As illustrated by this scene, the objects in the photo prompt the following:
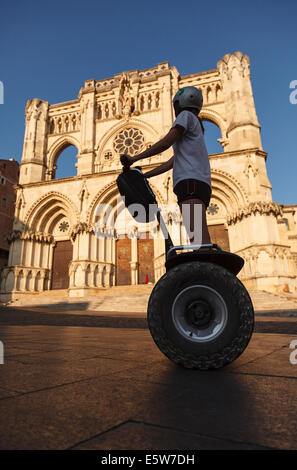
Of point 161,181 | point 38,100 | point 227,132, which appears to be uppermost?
point 38,100

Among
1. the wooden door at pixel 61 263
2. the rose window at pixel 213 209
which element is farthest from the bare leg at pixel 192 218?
the wooden door at pixel 61 263

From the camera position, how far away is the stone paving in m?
0.71

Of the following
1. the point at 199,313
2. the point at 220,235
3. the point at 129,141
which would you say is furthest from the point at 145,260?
the point at 199,313

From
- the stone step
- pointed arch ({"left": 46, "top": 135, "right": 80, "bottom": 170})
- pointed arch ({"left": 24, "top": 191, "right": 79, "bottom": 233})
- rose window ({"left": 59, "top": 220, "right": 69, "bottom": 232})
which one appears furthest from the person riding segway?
pointed arch ({"left": 46, "top": 135, "right": 80, "bottom": 170})

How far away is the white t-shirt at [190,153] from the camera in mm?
2113

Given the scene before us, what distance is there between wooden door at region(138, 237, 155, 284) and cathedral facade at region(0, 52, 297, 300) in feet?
0.22

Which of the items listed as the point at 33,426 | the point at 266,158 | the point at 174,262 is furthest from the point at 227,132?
the point at 33,426

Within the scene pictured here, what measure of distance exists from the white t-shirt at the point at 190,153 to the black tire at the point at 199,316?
83 centimetres

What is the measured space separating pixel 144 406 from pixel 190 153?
5.78ft

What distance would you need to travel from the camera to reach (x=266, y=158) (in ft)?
57.5

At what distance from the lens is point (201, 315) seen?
1.58m

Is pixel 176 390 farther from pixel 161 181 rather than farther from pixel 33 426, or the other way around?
pixel 161 181

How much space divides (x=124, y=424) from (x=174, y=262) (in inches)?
43.8

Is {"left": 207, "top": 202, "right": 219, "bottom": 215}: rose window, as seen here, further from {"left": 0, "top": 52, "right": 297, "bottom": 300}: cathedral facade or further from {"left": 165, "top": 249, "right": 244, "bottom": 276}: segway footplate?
{"left": 165, "top": 249, "right": 244, "bottom": 276}: segway footplate
